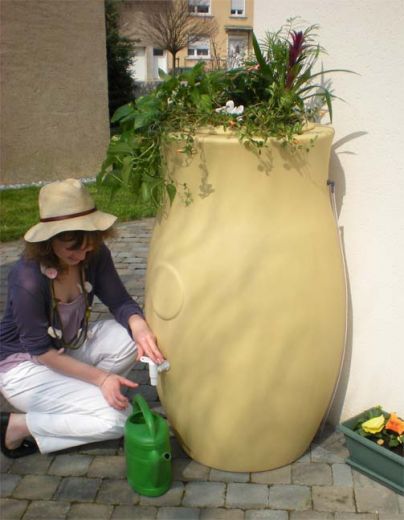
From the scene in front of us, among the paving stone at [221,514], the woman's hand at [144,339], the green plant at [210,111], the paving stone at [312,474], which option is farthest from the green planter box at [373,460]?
the green plant at [210,111]

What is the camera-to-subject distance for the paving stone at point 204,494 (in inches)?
91.9

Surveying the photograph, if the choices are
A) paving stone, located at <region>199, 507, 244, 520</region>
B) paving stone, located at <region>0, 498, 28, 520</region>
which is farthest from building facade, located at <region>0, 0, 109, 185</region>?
paving stone, located at <region>199, 507, 244, 520</region>

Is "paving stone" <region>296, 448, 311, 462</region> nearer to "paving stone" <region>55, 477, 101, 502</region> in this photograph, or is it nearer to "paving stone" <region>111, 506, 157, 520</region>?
"paving stone" <region>111, 506, 157, 520</region>

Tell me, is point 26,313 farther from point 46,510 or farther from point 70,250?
point 46,510

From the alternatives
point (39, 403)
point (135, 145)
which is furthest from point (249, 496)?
point (135, 145)

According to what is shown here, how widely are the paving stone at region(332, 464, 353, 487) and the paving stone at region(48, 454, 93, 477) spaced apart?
1057 mm

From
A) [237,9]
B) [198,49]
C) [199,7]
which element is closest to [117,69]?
[199,7]

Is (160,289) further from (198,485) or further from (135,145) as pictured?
(198,485)

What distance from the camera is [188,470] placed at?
8.30 ft

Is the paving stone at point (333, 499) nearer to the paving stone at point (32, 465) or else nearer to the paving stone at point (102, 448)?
the paving stone at point (102, 448)

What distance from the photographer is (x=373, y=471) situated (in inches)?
95.9

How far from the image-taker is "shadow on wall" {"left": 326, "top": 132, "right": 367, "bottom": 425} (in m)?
2.50

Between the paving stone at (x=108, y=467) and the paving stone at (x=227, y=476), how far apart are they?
0.38 m

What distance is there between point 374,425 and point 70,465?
1.31m
